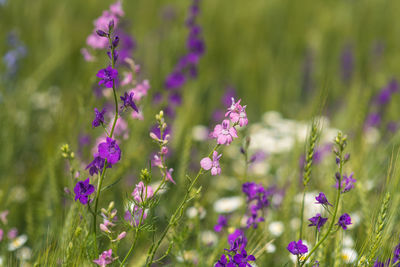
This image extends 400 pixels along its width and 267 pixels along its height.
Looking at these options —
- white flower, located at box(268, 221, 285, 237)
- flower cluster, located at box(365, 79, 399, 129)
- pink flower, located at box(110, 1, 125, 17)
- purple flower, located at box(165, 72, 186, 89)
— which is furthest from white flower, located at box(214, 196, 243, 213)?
flower cluster, located at box(365, 79, 399, 129)

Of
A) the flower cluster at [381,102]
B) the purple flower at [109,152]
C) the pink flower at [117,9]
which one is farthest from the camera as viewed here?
the flower cluster at [381,102]

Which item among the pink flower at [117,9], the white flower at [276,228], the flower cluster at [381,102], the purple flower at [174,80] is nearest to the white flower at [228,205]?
the white flower at [276,228]

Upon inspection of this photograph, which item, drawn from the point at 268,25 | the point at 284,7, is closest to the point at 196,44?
the point at 268,25

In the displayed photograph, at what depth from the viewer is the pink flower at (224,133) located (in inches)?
42.2

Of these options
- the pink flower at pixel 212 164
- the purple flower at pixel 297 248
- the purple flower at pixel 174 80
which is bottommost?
the purple flower at pixel 297 248

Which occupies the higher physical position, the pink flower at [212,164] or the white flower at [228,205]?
the white flower at [228,205]

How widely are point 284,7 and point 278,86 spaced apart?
6.67 feet

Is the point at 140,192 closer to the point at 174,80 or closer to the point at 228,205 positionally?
the point at 228,205

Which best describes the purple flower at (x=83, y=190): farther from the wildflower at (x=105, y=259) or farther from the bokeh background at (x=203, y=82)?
the bokeh background at (x=203, y=82)

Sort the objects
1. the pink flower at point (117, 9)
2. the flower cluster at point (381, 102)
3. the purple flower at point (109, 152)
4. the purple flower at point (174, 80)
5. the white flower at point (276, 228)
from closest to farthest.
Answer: the purple flower at point (109, 152), the pink flower at point (117, 9), the white flower at point (276, 228), the purple flower at point (174, 80), the flower cluster at point (381, 102)

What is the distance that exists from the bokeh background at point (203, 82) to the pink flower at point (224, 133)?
0.99ft

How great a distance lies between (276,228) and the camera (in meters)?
2.00

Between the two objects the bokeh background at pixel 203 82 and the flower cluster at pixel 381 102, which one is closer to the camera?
the bokeh background at pixel 203 82

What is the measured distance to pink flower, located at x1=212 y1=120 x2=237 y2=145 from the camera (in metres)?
1.07
